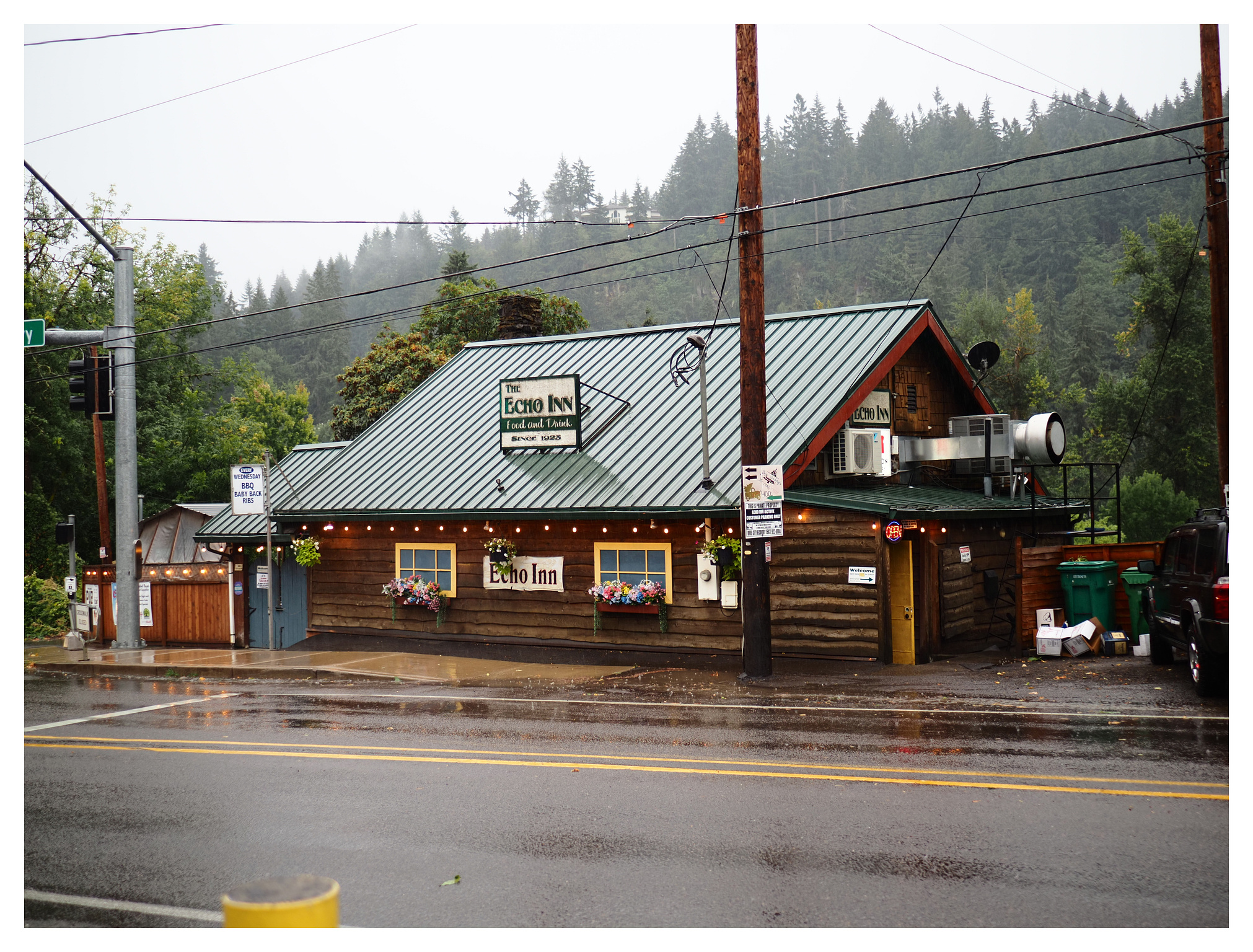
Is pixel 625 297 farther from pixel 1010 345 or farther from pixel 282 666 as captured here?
pixel 282 666

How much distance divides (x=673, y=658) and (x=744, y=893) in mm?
12011

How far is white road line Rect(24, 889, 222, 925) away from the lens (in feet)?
22.4

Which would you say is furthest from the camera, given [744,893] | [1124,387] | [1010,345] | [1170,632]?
[1010,345]

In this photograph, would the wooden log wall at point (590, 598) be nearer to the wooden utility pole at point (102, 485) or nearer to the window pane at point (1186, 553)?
the window pane at point (1186, 553)

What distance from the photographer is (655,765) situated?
10.4 m

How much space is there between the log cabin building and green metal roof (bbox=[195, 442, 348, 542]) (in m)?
0.12

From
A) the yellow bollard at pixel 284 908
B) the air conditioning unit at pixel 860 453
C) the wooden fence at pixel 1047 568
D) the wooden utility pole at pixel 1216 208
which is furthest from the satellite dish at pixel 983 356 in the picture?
the yellow bollard at pixel 284 908

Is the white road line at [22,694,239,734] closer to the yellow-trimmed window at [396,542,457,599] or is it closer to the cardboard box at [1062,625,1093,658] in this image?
the yellow-trimmed window at [396,542,457,599]

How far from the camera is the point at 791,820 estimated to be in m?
8.26

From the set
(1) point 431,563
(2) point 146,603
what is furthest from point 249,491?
(2) point 146,603

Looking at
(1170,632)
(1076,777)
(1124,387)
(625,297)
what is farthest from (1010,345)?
(1076,777)

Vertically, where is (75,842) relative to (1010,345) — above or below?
below

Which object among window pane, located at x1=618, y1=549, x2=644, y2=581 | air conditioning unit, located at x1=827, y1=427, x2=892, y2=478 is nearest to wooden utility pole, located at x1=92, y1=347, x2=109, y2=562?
window pane, located at x1=618, y1=549, x2=644, y2=581

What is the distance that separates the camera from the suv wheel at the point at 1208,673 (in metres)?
12.2
